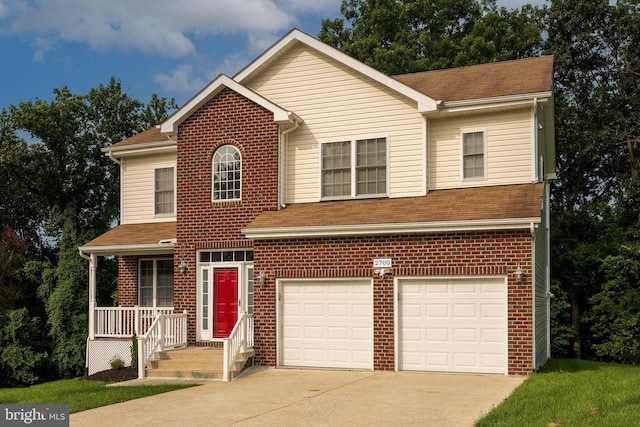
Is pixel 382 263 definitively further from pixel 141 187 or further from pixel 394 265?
pixel 141 187

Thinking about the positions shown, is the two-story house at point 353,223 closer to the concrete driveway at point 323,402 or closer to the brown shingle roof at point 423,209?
the brown shingle roof at point 423,209

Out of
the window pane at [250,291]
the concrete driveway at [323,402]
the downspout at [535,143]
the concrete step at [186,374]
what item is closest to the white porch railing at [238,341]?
the concrete step at [186,374]

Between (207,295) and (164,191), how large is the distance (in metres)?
4.84

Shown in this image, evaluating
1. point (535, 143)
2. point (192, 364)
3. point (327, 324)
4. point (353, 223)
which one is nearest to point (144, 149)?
point (192, 364)

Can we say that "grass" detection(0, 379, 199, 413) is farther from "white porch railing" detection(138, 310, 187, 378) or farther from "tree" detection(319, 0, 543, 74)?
"tree" detection(319, 0, 543, 74)

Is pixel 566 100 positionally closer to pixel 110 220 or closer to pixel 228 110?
pixel 228 110

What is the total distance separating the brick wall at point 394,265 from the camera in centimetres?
1480

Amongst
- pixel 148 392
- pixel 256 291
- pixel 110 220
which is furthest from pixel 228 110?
pixel 110 220

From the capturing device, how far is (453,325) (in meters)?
15.5

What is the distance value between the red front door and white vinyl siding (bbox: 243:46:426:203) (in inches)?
99.0

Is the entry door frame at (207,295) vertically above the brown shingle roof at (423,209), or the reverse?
the brown shingle roof at (423,209)

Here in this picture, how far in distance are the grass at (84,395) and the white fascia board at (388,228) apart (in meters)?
4.01

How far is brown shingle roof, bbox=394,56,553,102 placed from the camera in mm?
17828

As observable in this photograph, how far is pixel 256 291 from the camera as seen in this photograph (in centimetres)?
1734
